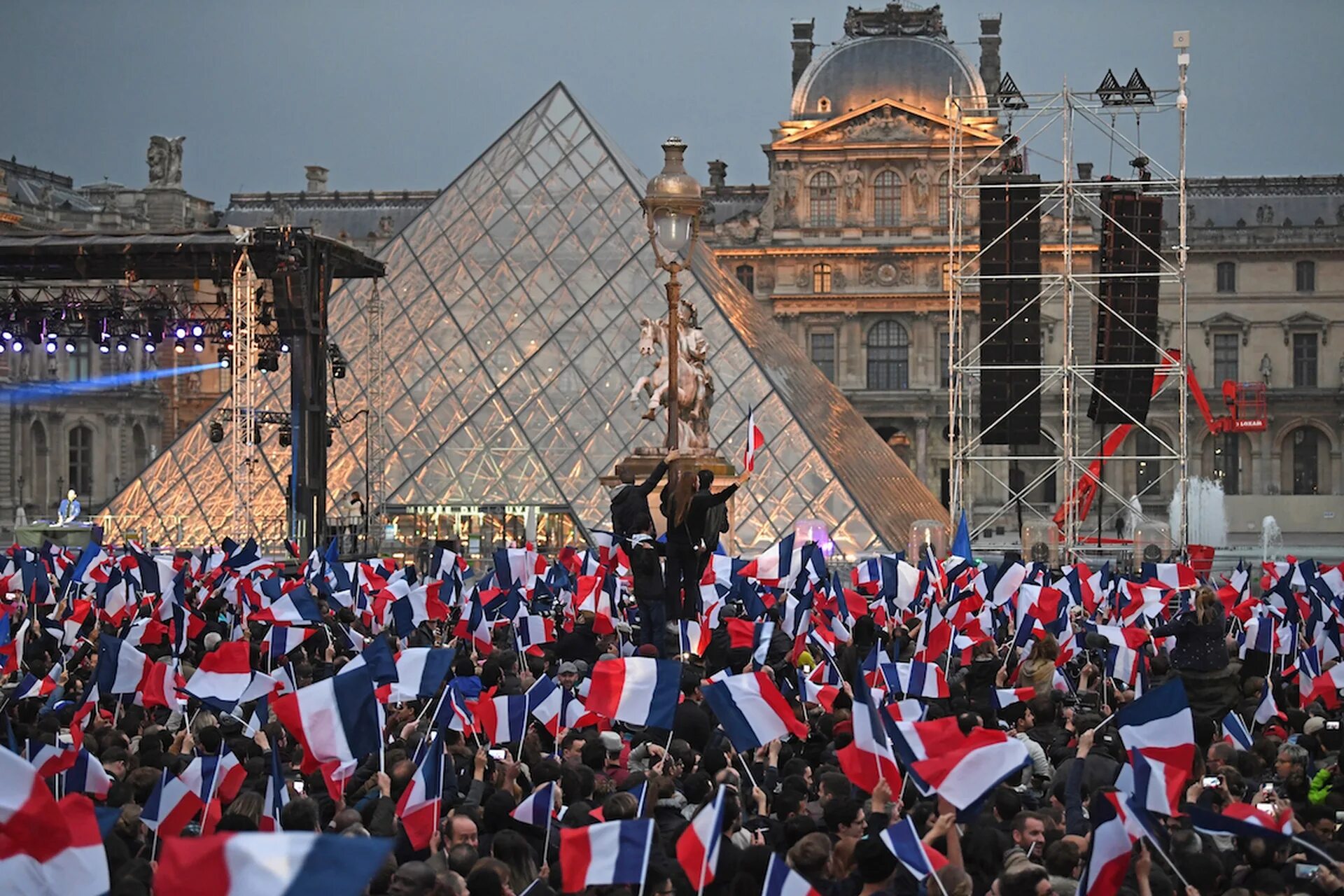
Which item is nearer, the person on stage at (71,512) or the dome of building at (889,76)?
the person on stage at (71,512)

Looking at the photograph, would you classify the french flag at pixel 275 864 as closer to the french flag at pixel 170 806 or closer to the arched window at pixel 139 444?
the french flag at pixel 170 806

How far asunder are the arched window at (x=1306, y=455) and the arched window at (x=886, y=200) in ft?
48.3

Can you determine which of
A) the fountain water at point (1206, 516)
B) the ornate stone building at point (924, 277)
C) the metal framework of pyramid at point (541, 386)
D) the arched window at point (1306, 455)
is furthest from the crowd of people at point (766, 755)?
the arched window at point (1306, 455)

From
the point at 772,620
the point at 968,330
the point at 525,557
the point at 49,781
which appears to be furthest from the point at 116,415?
the point at 49,781

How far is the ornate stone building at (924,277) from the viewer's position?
184 ft

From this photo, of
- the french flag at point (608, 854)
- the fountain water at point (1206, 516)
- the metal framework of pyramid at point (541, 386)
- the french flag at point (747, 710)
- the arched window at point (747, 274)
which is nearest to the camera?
the french flag at point (608, 854)

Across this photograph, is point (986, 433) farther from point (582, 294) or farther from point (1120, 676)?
point (1120, 676)

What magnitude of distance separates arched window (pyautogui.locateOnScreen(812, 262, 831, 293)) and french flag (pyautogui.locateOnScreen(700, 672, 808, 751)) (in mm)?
49896

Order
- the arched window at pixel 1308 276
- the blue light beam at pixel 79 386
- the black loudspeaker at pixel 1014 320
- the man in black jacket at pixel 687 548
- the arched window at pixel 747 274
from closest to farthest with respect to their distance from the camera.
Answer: the man in black jacket at pixel 687 548 → the black loudspeaker at pixel 1014 320 → the blue light beam at pixel 79 386 → the arched window at pixel 747 274 → the arched window at pixel 1308 276

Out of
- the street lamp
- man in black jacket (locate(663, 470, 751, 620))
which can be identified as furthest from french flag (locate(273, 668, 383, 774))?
the street lamp

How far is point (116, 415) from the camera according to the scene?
57.8 metres

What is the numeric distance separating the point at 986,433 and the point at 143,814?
21.7 metres

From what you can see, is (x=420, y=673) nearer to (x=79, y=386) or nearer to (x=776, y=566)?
(x=776, y=566)

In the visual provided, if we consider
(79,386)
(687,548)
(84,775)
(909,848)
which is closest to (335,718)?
(84,775)
